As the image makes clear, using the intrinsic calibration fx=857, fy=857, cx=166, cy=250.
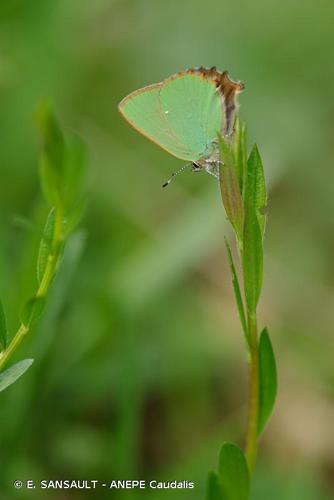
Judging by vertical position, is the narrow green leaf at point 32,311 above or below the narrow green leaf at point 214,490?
above

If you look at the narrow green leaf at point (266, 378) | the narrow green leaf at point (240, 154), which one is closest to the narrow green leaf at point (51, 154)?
the narrow green leaf at point (240, 154)

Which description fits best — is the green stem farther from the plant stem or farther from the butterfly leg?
the butterfly leg

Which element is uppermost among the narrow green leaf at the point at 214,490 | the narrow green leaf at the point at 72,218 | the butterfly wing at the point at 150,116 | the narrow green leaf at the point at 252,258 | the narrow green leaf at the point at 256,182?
the butterfly wing at the point at 150,116

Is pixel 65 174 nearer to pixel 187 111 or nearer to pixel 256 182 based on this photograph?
pixel 256 182

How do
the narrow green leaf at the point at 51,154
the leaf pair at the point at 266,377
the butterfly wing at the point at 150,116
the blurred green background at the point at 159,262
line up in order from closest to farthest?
1. the narrow green leaf at the point at 51,154
2. the leaf pair at the point at 266,377
3. the butterfly wing at the point at 150,116
4. the blurred green background at the point at 159,262

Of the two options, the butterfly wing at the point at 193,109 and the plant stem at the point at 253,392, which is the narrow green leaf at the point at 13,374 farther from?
the butterfly wing at the point at 193,109

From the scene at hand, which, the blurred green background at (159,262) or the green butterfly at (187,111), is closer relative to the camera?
the green butterfly at (187,111)

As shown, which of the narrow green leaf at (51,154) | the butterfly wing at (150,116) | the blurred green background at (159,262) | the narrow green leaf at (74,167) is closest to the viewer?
the narrow green leaf at (51,154)

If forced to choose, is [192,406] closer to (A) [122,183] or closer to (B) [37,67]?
(A) [122,183]

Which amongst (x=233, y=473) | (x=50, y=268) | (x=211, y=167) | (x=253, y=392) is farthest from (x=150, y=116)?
(x=233, y=473)
